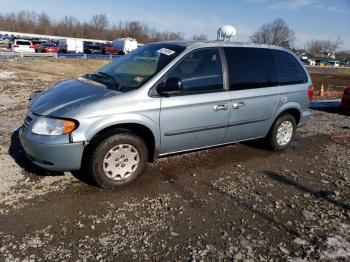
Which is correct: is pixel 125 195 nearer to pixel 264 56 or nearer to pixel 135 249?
pixel 135 249

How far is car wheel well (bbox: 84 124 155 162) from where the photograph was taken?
3824 mm

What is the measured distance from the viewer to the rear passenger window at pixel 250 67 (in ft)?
15.8

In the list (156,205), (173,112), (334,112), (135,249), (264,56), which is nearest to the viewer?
(135,249)

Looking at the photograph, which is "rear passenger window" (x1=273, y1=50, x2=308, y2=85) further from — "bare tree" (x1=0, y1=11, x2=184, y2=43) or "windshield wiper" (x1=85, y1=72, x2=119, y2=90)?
"bare tree" (x1=0, y1=11, x2=184, y2=43)

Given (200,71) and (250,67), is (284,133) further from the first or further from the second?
(200,71)

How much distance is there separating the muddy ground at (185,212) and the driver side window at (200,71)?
126 centimetres

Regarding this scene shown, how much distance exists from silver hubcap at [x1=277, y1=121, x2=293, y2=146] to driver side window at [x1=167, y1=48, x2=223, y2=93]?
1.77 meters

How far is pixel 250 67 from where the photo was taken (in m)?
5.05

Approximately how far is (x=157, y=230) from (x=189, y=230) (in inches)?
13.0

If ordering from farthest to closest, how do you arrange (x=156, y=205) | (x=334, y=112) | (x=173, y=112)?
(x=334, y=112) < (x=173, y=112) < (x=156, y=205)

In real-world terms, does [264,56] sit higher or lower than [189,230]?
higher

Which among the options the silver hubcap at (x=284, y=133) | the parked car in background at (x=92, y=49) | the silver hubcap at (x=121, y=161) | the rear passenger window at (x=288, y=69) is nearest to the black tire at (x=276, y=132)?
the silver hubcap at (x=284, y=133)

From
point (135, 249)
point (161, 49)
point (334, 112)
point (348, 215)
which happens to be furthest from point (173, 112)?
point (334, 112)

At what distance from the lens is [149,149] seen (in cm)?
434
